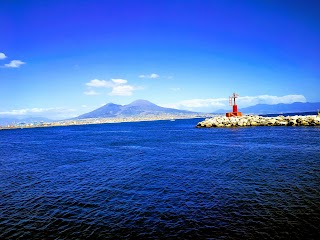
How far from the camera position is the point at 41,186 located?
794 inches

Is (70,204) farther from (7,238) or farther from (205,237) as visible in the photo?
(205,237)

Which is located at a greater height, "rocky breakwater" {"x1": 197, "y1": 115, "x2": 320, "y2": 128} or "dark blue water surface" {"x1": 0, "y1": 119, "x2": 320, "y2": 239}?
→ "rocky breakwater" {"x1": 197, "y1": 115, "x2": 320, "y2": 128}

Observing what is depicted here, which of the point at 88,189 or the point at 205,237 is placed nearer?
the point at 205,237

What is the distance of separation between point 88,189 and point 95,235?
25.9ft

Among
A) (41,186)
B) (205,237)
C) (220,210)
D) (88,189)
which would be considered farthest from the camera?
(41,186)

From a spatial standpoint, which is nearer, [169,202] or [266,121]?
[169,202]

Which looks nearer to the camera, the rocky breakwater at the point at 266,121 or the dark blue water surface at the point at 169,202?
the dark blue water surface at the point at 169,202

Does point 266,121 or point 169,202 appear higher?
point 266,121

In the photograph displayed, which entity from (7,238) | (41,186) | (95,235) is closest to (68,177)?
(41,186)

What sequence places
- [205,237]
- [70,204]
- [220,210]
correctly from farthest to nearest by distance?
[70,204], [220,210], [205,237]

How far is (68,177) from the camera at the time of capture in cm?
2308

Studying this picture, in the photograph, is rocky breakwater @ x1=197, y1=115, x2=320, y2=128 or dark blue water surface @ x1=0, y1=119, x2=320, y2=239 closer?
dark blue water surface @ x1=0, y1=119, x2=320, y2=239

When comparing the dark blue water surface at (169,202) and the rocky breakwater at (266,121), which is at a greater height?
the rocky breakwater at (266,121)

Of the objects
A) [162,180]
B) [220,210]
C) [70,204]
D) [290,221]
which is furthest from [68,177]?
[290,221]
